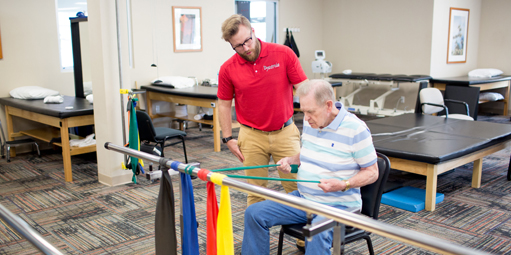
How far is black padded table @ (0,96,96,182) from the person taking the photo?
13.7 feet

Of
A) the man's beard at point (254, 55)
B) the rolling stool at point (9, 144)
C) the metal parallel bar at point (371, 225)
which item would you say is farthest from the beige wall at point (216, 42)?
the metal parallel bar at point (371, 225)

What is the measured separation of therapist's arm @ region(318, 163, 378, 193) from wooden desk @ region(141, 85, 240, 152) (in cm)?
347

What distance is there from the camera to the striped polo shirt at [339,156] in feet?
6.10

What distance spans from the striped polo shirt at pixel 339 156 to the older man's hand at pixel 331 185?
90 millimetres

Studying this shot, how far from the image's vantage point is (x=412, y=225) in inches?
118

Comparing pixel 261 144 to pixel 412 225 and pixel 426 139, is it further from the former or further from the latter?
pixel 426 139

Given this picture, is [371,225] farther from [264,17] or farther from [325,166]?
[264,17]

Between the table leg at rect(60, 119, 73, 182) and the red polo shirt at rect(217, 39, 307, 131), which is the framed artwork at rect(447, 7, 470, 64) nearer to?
the red polo shirt at rect(217, 39, 307, 131)

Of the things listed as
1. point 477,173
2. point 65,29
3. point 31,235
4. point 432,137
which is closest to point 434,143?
point 432,137

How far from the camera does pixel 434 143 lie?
11.4 ft

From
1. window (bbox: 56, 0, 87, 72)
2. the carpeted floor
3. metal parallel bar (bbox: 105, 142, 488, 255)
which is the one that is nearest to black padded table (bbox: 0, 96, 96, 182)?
the carpeted floor

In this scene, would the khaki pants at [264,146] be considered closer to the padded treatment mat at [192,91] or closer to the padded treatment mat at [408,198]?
the padded treatment mat at [408,198]

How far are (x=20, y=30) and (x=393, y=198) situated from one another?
15.4 feet

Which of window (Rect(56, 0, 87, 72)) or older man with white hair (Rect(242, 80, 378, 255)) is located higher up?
window (Rect(56, 0, 87, 72))
